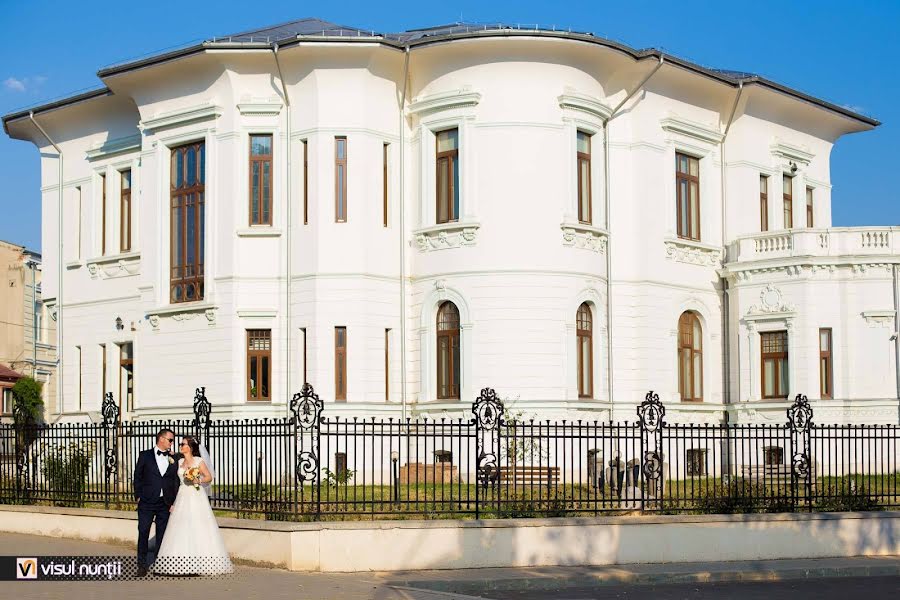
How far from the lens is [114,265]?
118ft

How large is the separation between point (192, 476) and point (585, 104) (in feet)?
60.8

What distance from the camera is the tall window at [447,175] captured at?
3195 cm

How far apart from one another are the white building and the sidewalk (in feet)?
40.2

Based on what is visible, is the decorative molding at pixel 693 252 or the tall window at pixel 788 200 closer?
the decorative molding at pixel 693 252

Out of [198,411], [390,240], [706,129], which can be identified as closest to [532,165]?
[390,240]

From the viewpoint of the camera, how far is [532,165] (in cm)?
3131

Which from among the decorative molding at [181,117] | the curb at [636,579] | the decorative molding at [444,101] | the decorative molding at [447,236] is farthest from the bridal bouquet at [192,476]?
the decorative molding at [181,117]

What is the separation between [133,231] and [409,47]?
9.59m

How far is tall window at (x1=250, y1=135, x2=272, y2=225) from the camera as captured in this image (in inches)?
1265

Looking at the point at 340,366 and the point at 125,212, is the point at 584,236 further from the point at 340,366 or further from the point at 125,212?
the point at 125,212

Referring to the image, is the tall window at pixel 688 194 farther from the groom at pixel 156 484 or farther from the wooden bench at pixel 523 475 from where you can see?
the groom at pixel 156 484

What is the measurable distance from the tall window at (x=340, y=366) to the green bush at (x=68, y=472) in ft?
29.4

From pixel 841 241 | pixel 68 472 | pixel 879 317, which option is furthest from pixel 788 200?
pixel 68 472

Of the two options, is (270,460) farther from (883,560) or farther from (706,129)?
(706,129)
